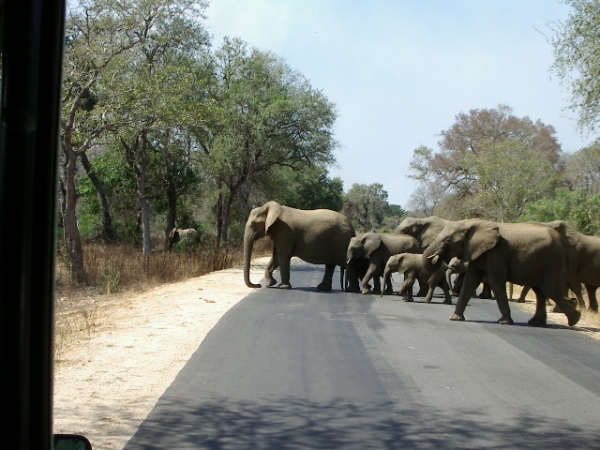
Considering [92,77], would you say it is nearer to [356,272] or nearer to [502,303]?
[356,272]

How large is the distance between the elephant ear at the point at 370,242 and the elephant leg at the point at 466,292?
4.58 m

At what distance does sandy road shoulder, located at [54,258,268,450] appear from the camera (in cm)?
679

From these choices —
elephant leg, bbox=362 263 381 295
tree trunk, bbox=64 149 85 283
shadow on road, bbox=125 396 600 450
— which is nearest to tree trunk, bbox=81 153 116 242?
tree trunk, bbox=64 149 85 283

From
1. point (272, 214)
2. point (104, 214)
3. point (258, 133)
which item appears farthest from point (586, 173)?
point (272, 214)

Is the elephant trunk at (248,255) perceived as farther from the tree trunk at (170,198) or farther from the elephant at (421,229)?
the tree trunk at (170,198)

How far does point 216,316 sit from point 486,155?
1046 inches

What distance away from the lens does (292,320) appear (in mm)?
13211

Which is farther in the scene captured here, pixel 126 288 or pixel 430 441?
pixel 126 288

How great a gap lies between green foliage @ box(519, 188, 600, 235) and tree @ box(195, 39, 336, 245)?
10.8m

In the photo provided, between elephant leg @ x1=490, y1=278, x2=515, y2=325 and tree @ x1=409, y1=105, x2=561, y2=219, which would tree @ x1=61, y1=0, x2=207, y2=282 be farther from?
tree @ x1=409, y1=105, x2=561, y2=219

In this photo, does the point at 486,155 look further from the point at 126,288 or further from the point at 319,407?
the point at 319,407

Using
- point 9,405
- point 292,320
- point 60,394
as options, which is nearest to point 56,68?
point 9,405

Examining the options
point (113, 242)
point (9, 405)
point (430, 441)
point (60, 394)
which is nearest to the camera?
point (9, 405)

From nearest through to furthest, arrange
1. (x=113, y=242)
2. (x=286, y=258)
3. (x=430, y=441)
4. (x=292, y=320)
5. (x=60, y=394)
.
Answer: (x=430, y=441)
(x=60, y=394)
(x=292, y=320)
(x=286, y=258)
(x=113, y=242)
